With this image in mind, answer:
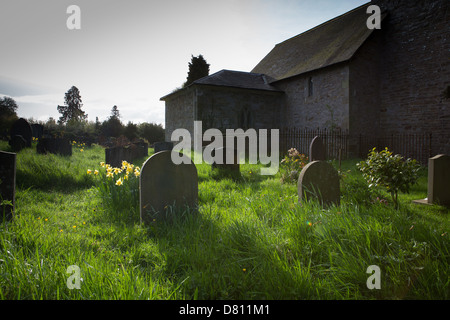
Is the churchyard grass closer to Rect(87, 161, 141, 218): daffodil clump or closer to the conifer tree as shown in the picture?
Rect(87, 161, 141, 218): daffodil clump

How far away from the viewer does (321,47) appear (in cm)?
1625

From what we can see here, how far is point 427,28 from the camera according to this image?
12109 millimetres

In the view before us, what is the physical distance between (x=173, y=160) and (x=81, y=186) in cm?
345

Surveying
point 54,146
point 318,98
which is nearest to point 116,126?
point 54,146

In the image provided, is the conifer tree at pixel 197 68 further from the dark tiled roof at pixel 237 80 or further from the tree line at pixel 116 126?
the dark tiled roof at pixel 237 80

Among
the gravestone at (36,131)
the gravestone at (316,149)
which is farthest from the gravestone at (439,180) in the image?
the gravestone at (36,131)

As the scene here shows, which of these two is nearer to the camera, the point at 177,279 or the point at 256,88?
the point at 177,279

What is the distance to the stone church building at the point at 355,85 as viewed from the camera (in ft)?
39.3

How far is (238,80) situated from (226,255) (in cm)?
1584

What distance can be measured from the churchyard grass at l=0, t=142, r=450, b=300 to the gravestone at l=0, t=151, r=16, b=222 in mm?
336

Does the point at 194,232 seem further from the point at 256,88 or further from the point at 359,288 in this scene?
the point at 256,88

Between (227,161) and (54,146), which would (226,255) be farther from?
(54,146)
